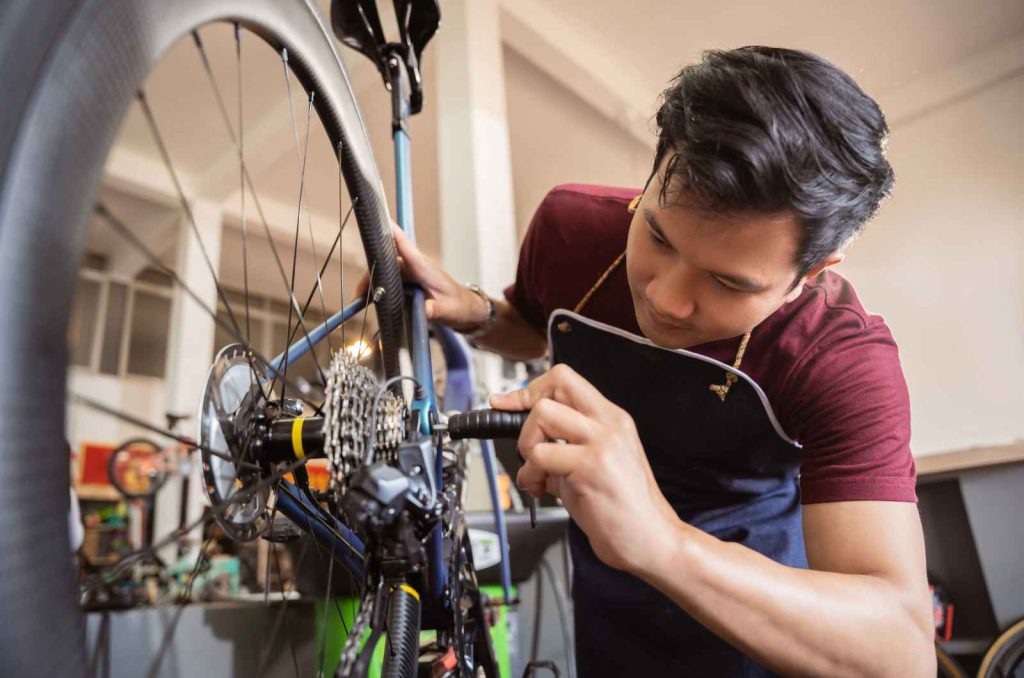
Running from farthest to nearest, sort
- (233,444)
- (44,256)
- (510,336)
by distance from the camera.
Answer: (510,336) → (233,444) → (44,256)

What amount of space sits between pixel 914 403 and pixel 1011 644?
1.85 meters

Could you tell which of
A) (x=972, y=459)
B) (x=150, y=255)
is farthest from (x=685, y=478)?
(x=972, y=459)

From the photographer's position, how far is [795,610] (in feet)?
1.67

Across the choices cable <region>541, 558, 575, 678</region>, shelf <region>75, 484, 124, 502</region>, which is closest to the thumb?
cable <region>541, 558, 575, 678</region>

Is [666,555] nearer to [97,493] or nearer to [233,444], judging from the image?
[233,444]

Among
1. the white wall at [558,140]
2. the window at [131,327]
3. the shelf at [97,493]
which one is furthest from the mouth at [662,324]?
the shelf at [97,493]

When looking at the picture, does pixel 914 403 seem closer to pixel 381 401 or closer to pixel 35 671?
pixel 381 401

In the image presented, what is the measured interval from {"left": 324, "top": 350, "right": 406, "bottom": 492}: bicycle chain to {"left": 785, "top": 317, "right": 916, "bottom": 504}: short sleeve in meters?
0.42

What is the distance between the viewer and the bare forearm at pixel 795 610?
0.48 m

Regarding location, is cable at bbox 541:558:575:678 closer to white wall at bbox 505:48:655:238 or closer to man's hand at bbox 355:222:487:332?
man's hand at bbox 355:222:487:332

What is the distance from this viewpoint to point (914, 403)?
319 centimetres

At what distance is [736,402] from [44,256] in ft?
2.21

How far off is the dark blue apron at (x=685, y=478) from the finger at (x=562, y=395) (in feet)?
0.97

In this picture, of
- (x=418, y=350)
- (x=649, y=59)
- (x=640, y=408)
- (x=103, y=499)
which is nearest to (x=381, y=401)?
(x=418, y=350)
